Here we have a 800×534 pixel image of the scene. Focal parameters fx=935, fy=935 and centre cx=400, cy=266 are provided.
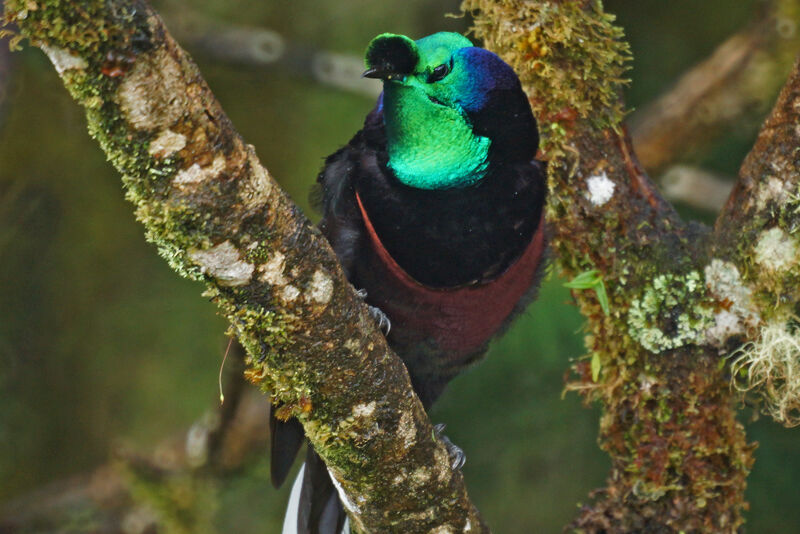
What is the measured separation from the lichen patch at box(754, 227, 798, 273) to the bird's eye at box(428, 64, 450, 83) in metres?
0.88

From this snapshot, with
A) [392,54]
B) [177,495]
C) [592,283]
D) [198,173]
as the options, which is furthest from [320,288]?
[177,495]

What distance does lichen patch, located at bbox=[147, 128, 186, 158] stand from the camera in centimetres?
137

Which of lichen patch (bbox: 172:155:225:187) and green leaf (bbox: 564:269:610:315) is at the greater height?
lichen patch (bbox: 172:155:225:187)

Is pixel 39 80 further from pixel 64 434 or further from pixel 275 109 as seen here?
pixel 64 434

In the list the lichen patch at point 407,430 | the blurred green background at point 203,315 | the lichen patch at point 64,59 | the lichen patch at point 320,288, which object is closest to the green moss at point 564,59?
the lichen patch at point 407,430

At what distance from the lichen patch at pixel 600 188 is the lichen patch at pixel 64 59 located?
1.52 m

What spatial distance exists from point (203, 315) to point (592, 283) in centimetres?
255

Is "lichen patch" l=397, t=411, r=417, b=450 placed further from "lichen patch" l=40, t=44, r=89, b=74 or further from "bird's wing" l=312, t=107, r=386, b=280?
"lichen patch" l=40, t=44, r=89, b=74

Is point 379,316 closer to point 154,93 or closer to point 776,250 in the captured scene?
point 776,250

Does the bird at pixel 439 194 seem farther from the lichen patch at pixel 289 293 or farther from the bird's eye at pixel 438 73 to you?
the lichen patch at pixel 289 293

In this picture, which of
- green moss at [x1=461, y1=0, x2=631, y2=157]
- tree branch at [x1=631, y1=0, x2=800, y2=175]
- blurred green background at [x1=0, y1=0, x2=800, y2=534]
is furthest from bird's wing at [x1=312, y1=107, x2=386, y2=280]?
tree branch at [x1=631, y1=0, x2=800, y2=175]

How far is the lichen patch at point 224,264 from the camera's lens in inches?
59.5

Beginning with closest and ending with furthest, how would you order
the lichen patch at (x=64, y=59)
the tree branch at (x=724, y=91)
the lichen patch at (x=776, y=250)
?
1. the lichen patch at (x=64, y=59)
2. the lichen patch at (x=776, y=250)
3. the tree branch at (x=724, y=91)

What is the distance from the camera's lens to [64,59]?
1267mm
